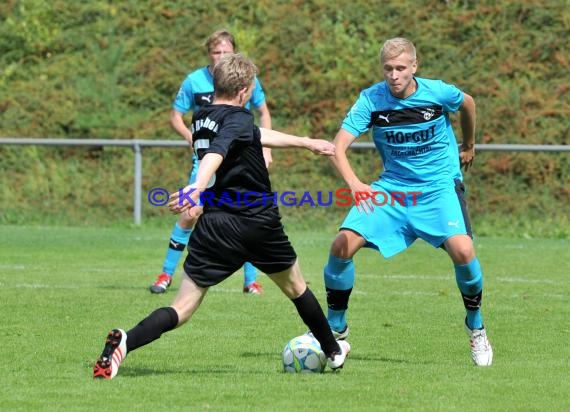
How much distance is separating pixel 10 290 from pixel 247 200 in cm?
495

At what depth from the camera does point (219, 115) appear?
6.34 m

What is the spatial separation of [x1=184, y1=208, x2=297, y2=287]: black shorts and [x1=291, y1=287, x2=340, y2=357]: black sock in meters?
0.31

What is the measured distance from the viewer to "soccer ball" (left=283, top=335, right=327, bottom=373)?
6.74 m

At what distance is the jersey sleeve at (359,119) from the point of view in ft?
24.4

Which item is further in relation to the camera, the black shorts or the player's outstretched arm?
the black shorts

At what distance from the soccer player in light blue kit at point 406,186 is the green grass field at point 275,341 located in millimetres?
519

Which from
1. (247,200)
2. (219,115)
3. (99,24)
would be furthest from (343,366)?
(99,24)

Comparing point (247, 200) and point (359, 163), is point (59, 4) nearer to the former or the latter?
point (359, 163)

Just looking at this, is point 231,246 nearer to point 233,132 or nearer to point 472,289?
point 233,132

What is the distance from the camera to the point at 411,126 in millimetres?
7473

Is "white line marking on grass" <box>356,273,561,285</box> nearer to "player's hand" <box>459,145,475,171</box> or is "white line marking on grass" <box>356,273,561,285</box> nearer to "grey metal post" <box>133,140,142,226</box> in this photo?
"player's hand" <box>459,145,475,171</box>

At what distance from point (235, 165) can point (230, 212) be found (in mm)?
255

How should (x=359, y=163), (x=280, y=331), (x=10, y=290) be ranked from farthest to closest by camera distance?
(x=359, y=163)
(x=10, y=290)
(x=280, y=331)

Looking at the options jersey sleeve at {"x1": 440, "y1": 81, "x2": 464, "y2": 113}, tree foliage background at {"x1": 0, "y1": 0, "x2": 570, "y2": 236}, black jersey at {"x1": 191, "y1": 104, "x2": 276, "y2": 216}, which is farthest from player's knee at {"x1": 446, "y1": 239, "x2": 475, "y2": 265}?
tree foliage background at {"x1": 0, "y1": 0, "x2": 570, "y2": 236}
